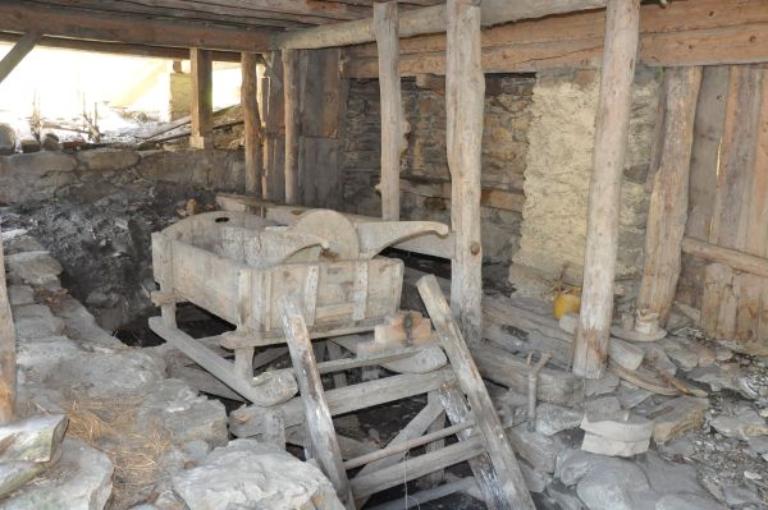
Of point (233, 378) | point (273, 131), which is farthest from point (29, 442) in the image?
point (273, 131)

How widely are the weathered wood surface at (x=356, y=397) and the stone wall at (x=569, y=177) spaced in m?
1.82

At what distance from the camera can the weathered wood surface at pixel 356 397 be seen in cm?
434

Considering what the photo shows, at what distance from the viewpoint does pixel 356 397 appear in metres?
4.65

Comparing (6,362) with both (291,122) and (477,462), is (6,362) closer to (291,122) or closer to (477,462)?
(477,462)

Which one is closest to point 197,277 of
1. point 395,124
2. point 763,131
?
point 395,124

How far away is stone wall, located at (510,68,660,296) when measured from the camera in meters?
5.49

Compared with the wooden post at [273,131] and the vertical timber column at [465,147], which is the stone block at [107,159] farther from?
the vertical timber column at [465,147]

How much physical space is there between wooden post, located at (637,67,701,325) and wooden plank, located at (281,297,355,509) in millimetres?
2782

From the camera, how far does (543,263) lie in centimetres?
638

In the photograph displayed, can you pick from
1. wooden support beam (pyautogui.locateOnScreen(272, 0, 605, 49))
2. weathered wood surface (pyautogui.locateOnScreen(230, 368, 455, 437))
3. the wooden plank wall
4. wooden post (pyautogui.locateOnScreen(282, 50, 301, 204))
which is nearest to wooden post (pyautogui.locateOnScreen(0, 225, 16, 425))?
weathered wood surface (pyautogui.locateOnScreen(230, 368, 455, 437))

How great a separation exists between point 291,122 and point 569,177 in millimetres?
3717

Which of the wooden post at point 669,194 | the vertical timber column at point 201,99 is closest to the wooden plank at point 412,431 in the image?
the wooden post at point 669,194

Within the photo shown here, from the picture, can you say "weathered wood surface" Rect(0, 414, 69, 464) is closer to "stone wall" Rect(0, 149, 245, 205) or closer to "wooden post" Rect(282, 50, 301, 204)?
"wooden post" Rect(282, 50, 301, 204)

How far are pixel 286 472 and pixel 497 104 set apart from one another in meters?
6.07
